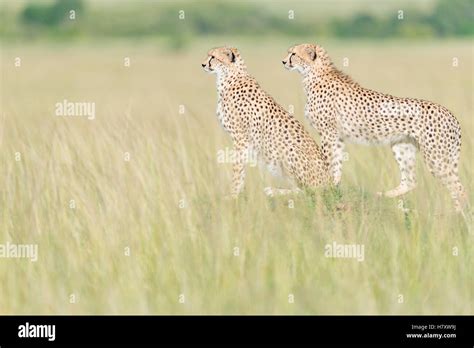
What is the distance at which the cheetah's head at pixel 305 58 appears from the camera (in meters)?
6.55

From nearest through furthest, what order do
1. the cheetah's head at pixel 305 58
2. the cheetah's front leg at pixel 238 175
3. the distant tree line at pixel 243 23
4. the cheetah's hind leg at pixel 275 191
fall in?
the cheetah's hind leg at pixel 275 191
the cheetah's front leg at pixel 238 175
the cheetah's head at pixel 305 58
the distant tree line at pixel 243 23

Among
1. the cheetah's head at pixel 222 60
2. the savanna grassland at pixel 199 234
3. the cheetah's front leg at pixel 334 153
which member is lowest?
the savanna grassland at pixel 199 234

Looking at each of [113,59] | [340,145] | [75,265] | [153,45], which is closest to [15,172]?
[75,265]

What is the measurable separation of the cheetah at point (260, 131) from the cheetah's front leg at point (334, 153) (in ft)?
0.60

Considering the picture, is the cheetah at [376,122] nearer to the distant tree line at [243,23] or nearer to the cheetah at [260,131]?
the cheetah at [260,131]

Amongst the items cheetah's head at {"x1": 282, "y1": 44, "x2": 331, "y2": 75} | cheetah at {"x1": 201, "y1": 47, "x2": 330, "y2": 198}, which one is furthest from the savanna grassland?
cheetah's head at {"x1": 282, "y1": 44, "x2": 331, "y2": 75}

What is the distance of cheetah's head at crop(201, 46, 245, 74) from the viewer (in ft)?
21.2

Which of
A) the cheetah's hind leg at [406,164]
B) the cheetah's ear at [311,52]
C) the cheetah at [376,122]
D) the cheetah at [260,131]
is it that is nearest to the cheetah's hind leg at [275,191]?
the cheetah at [260,131]

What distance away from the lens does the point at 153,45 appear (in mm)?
45031

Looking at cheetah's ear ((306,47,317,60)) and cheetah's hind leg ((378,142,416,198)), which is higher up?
cheetah's ear ((306,47,317,60))

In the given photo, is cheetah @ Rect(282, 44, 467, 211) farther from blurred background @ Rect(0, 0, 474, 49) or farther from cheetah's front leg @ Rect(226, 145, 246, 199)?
blurred background @ Rect(0, 0, 474, 49)

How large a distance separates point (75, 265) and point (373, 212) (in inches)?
69.9

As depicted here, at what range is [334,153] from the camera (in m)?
6.47

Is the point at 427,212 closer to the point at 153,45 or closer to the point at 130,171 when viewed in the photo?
the point at 130,171
